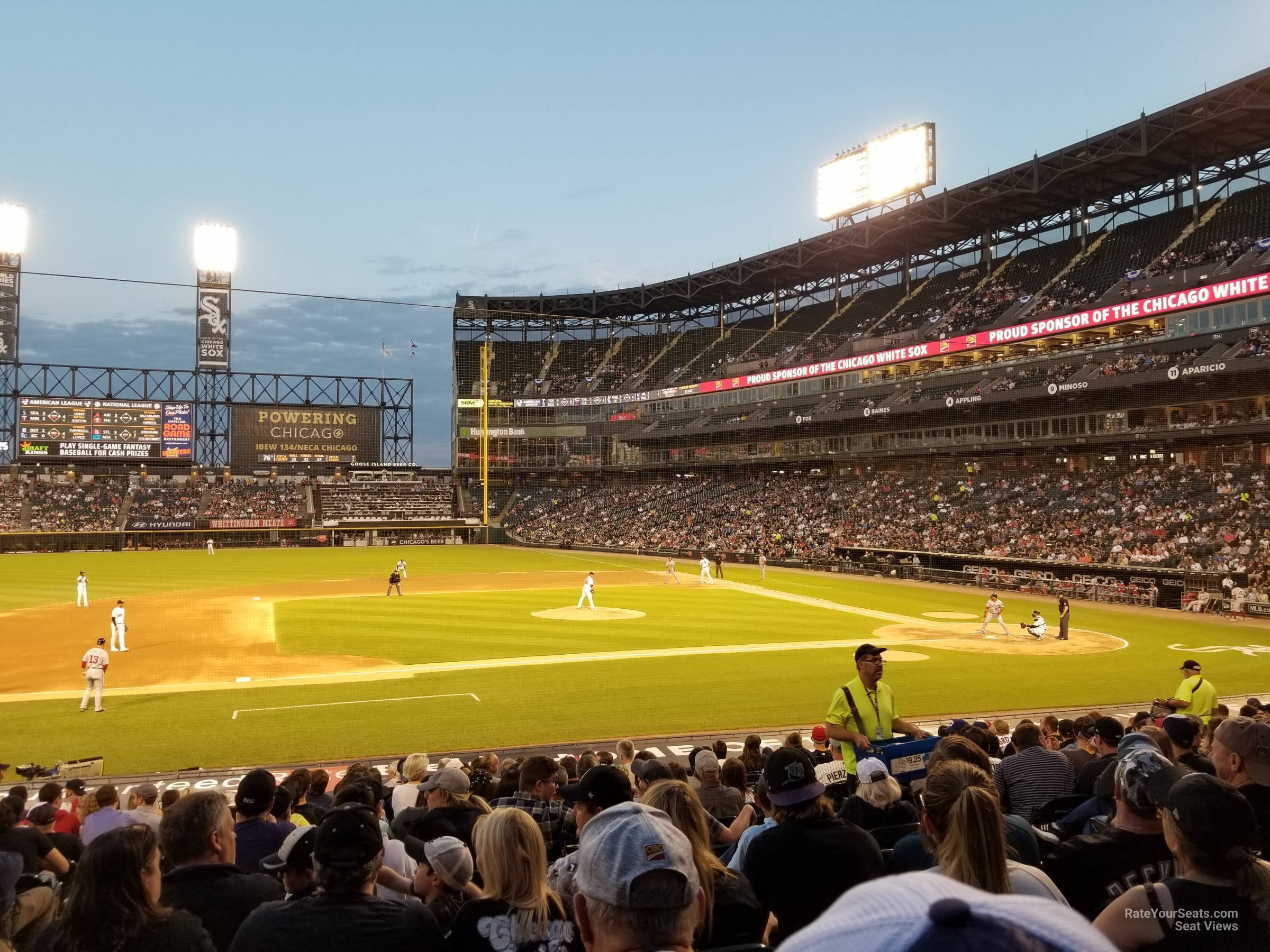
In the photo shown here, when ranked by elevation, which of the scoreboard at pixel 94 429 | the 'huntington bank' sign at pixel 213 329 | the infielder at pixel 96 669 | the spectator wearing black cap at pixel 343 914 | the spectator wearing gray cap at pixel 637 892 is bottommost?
the infielder at pixel 96 669

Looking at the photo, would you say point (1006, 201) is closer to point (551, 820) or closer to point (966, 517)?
point (966, 517)

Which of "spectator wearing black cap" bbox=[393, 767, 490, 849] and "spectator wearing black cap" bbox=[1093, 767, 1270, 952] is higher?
"spectator wearing black cap" bbox=[1093, 767, 1270, 952]

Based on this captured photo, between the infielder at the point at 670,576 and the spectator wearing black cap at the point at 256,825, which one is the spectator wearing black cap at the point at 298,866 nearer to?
the spectator wearing black cap at the point at 256,825

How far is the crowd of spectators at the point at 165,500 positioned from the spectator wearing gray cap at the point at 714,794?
79.6 m

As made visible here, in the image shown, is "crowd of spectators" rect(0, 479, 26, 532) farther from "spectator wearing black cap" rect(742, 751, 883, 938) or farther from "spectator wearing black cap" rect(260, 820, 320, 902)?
"spectator wearing black cap" rect(742, 751, 883, 938)

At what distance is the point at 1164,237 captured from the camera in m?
51.8

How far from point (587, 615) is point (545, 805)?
25.5 meters

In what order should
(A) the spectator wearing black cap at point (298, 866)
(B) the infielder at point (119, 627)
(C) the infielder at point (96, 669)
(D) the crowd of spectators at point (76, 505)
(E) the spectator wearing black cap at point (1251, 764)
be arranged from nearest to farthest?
(A) the spectator wearing black cap at point (298, 866), (E) the spectator wearing black cap at point (1251, 764), (C) the infielder at point (96, 669), (B) the infielder at point (119, 627), (D) the crowd of spectators at point (76, 505)

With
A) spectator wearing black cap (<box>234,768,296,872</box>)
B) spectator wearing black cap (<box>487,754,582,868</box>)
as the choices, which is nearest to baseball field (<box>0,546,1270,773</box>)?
spectator wearing black cap (<box>487,754,582,868</box>)

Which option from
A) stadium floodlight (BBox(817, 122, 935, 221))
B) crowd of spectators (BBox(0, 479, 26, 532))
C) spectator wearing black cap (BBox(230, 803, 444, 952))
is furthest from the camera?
crowd of spectators (BBox(0, 479, 26, 532))

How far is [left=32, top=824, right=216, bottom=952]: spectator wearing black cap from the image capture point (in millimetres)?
3154

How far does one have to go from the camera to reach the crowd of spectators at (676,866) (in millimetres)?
2213

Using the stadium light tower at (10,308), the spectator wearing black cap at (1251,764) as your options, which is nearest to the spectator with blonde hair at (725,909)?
the spectator wearing black cap at (1251,764)

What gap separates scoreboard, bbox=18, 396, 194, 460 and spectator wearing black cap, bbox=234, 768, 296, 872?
267 feet
